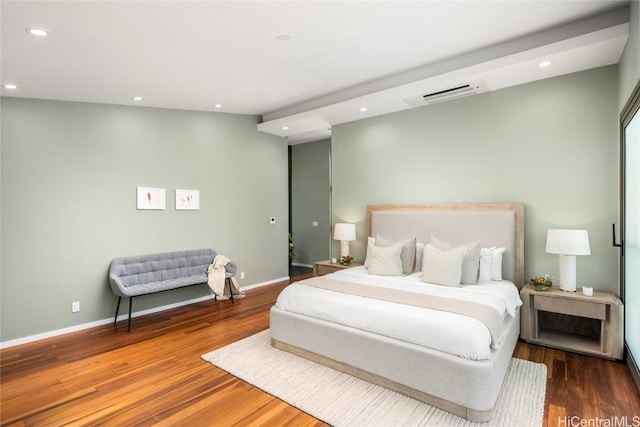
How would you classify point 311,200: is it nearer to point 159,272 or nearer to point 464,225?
point 159,272

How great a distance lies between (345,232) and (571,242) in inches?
108

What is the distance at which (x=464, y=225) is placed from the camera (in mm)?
3980

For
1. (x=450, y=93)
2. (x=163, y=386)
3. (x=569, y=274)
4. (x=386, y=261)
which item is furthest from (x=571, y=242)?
(x=163, y=386)

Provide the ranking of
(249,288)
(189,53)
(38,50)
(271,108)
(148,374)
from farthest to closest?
1. (249,288)
2. (271,108)
3. (189,53)
4. (148,374)
5. (38,50)

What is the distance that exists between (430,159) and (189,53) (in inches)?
124

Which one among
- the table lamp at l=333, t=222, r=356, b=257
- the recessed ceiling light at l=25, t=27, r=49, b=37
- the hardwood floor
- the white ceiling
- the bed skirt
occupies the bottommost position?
the hardwood floor

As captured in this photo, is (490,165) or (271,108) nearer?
(490,165)

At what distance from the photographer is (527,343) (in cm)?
336

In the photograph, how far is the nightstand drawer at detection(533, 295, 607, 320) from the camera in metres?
2.94

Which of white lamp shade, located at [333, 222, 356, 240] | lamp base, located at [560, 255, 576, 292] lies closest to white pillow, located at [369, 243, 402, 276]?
white lamp shade, located at [333, 222, 356, 240]

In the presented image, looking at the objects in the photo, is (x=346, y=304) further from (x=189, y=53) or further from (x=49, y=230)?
(x=49, y=230)

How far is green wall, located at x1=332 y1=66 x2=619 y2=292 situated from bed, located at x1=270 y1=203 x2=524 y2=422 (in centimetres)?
26

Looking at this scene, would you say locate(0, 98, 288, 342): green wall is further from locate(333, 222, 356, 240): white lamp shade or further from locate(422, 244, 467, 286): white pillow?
locate(422, 244, 467, 286): white pillow

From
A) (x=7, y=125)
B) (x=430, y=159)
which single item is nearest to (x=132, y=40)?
(x=7, y=125)
